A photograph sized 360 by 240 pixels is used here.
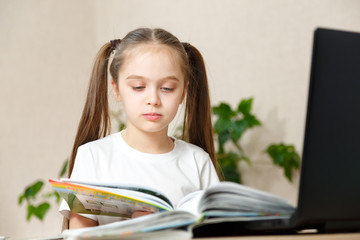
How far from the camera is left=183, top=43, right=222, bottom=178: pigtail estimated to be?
4.16ft

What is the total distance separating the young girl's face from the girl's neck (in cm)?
6

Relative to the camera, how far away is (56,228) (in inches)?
135

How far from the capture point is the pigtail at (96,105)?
1216mm

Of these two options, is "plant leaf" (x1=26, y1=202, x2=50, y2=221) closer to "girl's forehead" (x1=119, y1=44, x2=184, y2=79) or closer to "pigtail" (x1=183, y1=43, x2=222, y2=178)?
"pigtail" (x1=183, y1=43, x2=222, y2=178)

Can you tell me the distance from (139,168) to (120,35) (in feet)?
8.80

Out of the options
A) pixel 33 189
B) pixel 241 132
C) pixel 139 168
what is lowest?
pixel 33 189

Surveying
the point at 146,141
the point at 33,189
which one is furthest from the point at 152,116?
the point at 33,189

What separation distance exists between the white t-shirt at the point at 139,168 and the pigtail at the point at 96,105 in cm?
6

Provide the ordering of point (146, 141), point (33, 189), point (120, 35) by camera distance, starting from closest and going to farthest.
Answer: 1. point (146, 141)
2. point (33, 189)
3. point (120, 35)

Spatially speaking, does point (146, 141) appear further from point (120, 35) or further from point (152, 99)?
point (120, 35)

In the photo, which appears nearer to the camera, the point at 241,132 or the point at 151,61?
the point at 151,61

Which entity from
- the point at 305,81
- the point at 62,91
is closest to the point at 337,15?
the point at 305,81

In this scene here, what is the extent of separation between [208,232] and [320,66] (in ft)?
0.95

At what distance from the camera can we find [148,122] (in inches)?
42.4
